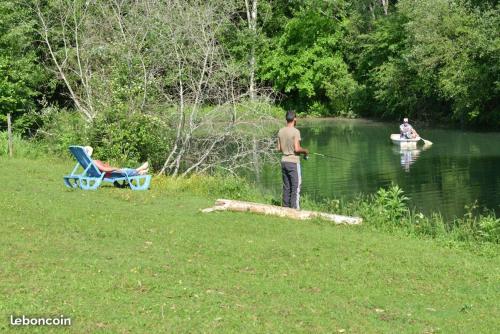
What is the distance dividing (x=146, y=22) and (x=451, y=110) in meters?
29.9

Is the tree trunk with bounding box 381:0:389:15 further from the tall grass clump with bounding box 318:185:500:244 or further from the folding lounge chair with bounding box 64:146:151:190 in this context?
the tall grass clump with bounding box 318:185:500:244

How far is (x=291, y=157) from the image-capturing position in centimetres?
1298

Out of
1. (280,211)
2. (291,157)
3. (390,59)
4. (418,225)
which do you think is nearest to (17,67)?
(291,157)

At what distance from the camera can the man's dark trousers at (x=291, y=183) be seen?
42.6 feet

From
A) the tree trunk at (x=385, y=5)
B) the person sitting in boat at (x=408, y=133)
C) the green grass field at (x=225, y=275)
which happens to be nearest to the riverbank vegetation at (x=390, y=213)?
the green grass field at (x=225, y=275)

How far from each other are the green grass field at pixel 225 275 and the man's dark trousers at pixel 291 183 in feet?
4.92

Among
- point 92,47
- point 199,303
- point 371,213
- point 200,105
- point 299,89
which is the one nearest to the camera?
point 199,303

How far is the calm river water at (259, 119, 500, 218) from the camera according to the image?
19609mm

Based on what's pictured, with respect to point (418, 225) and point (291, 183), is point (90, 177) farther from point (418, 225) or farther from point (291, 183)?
point (418, 225)

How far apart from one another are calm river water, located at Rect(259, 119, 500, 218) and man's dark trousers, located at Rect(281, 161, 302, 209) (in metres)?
4.98

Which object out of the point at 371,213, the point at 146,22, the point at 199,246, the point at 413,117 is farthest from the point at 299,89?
the point at 199,246

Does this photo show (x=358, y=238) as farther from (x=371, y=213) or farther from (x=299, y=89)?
(x=299, y=89)

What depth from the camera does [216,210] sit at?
12.3m

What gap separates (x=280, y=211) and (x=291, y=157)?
1.21m
